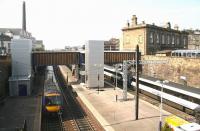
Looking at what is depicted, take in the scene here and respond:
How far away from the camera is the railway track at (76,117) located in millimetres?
22036

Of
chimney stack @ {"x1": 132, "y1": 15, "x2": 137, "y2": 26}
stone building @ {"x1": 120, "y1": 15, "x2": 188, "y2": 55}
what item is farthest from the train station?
chimney stack @ {"x1": 132, "y1": 15, "x2": 137, "y2": 26}

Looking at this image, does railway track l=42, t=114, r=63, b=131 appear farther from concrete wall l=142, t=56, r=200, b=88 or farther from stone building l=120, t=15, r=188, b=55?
stone building l=120, t=15, r=188, b=55

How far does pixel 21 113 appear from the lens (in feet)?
83.4

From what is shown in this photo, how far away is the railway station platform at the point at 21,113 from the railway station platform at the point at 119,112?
6378 mm

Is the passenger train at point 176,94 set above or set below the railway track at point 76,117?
above

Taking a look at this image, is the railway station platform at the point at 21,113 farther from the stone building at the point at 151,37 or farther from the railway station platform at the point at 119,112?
the stone building at the point at 151,37

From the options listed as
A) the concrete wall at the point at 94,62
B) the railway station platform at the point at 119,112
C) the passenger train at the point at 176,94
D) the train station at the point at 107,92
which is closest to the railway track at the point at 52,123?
the train station at the point at 107,92

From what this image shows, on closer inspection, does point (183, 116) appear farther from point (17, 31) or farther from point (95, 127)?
point (17, 31)

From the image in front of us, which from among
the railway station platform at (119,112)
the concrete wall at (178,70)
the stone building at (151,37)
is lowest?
the railway station platform at (119,112)

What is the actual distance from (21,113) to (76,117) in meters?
6.17

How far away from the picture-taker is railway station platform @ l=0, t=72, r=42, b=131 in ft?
69.7

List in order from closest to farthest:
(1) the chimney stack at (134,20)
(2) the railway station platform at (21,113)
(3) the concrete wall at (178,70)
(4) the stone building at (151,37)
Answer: (2) the railway station platform at (21,113)
(3) the concrete wall at (178,70)
(4) the stone building at (151,37)
(1) the chimney stack at (134,20)

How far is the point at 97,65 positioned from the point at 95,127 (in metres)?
20.9

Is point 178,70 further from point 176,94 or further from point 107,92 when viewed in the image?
point 107,92
